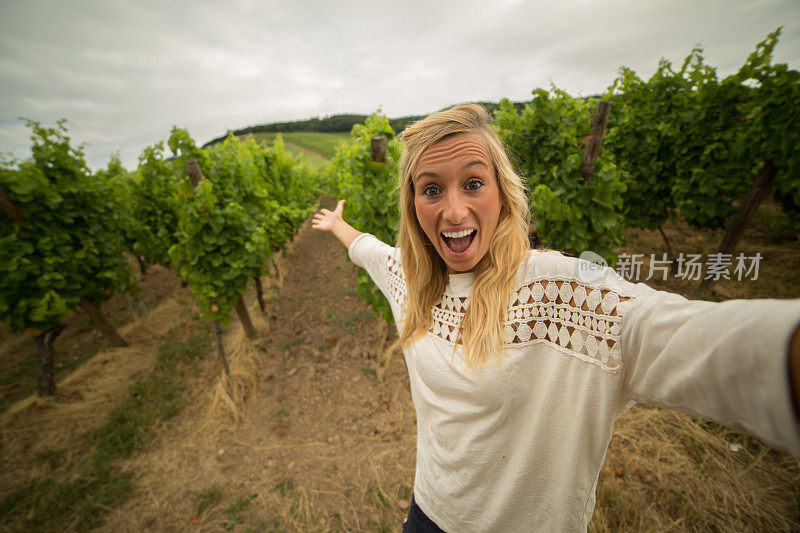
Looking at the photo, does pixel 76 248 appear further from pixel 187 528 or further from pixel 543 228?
pixel 543 228

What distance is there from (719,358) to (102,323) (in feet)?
30.0

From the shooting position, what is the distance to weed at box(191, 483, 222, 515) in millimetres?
3289

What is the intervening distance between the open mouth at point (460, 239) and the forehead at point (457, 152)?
0.90 feet

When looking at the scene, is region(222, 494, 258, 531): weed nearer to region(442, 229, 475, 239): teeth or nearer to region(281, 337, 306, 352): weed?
region(281, 337, 306, 352): weed

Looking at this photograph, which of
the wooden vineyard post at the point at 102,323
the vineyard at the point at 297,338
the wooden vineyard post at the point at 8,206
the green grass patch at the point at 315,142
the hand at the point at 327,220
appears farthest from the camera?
the green grass patch at the point at 315,142

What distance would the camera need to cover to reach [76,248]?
5531 mm

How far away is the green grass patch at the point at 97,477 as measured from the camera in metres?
3.43

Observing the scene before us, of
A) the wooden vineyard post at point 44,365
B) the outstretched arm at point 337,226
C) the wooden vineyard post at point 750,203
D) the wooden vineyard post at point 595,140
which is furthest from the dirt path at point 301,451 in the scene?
the wooden vineyard post at point 750,203

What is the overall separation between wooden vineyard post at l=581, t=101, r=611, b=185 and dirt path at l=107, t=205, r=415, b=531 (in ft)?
12.2

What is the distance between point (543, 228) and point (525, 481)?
9.76 feet

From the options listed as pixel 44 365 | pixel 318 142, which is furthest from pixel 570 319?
pixel 318 142

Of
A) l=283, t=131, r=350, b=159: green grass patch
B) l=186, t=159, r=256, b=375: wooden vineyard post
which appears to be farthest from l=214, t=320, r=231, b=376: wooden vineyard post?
l=283, t=131, r=350, b=159: green grass patch

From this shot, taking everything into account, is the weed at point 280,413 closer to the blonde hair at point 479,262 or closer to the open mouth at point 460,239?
the blonde hair at point 479,262

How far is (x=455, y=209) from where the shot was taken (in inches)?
46.2
